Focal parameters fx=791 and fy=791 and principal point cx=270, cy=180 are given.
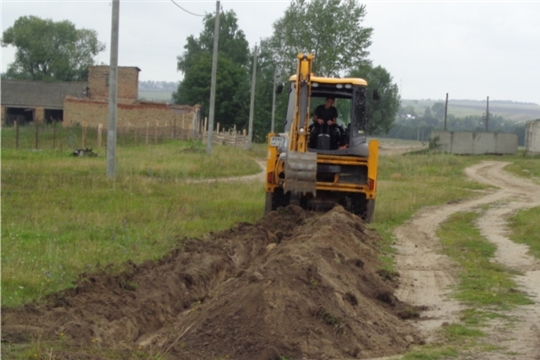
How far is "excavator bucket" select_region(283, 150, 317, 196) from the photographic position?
604 inches

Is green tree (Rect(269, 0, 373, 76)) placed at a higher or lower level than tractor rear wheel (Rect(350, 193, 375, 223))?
higher

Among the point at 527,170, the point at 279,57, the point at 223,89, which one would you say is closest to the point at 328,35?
the point at 279,57

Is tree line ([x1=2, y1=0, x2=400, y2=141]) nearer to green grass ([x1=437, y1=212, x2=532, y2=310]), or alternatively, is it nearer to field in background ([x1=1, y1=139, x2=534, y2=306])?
field in background ([x1=1, y1=139, x2=534, y2=306])

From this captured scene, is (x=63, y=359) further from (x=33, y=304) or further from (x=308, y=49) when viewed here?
(x=308, y=49)

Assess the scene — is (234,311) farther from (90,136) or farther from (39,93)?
(39,93)

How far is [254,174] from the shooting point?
33.9 m

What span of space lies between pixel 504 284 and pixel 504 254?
11.2 ft

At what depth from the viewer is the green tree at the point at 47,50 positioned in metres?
89.1

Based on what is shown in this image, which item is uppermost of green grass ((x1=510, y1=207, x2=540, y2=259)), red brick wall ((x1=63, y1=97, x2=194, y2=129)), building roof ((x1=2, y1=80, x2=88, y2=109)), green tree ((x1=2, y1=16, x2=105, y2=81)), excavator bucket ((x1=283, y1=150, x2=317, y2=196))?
green tree ((x1=2, y1=16, x2=105, y2=81))

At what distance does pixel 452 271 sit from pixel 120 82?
186 feet

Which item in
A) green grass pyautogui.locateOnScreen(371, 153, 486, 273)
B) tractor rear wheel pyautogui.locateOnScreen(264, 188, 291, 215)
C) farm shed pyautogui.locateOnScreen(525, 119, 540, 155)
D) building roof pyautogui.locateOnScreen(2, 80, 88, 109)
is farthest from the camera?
building roof pyautogui.locateOnScreen(2, 80, 88, 109)

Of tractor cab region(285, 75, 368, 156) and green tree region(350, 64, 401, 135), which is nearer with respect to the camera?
tractor cab region(285, 75, 368, 156)

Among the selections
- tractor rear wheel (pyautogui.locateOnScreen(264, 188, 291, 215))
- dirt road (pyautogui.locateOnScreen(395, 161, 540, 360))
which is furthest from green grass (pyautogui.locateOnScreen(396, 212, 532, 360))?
tractor rear wheel (pyautogui.locateOnScreen(264, 188, 291, 215))

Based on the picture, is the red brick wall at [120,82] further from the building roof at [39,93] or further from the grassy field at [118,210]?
the grassy field at [118,210]
